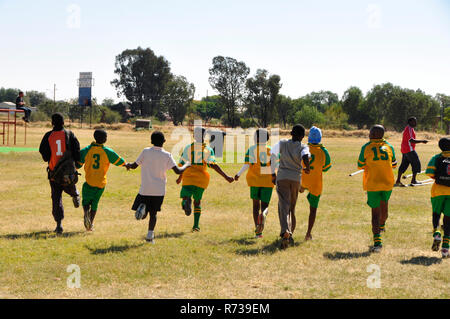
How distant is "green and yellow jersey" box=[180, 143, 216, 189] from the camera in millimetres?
8969

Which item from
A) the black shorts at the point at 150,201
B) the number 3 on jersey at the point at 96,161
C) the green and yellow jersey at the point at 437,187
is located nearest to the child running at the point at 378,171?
the green and yellow jersey at the point at 437,187

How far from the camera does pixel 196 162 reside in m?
9.00

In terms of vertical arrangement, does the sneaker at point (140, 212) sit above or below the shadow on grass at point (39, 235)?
above

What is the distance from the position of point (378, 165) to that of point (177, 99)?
317 feet

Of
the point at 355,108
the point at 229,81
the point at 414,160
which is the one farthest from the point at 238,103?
the point at 414,160

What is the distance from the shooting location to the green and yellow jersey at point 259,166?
337 inches

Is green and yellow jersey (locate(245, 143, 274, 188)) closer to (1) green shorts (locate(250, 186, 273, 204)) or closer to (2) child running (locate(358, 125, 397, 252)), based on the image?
(1) green shorts (locate(250, 186, 273, 204))

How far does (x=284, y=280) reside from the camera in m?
6.07

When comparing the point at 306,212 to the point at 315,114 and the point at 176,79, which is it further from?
the point at 176,79

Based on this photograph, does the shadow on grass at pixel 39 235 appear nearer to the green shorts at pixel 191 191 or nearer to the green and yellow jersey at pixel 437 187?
the green shorts at pixel 191 191

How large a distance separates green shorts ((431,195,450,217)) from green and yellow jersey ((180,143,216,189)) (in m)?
4.16

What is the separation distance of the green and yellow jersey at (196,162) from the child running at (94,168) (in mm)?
1280

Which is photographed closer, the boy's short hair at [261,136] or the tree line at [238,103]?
the boy's short hair at [261,136]
